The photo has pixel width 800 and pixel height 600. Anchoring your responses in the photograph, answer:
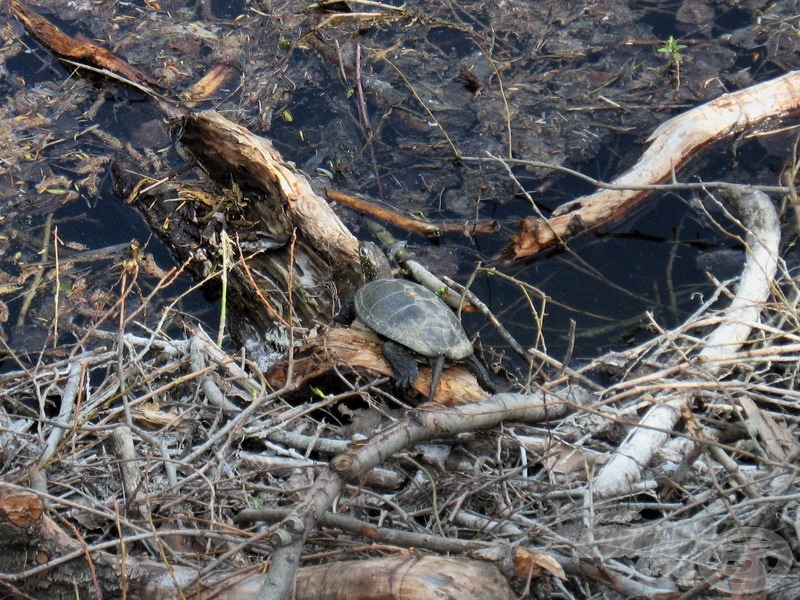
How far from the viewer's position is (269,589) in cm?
231

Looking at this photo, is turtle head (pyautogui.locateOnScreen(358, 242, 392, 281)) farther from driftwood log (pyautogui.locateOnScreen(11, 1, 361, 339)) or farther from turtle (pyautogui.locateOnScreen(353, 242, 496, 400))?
turtle (pyautogui.locateOnScreen(353, 242, 496, 400))

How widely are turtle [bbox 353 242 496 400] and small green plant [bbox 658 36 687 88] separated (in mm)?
3339

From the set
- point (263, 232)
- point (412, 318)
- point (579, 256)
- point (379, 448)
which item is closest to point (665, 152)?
point (579, 256)

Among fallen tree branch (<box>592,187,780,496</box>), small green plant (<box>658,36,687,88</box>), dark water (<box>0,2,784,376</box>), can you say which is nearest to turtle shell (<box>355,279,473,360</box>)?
dark water (<box>0,2,784,376</box>)

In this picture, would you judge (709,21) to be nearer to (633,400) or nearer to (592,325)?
(592,325)

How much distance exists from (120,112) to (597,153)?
3.70m

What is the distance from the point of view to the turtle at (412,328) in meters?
4.32

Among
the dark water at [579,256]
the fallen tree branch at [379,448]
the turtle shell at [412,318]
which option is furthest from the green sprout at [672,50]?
the fallen tree branch at [379,448]

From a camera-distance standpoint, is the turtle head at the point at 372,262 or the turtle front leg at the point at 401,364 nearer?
the turtle front leg at the point at 401,364

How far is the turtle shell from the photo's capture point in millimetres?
4332

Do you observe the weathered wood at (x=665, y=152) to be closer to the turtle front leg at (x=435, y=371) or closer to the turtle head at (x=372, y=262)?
the turtle head at (x=372, y=262)

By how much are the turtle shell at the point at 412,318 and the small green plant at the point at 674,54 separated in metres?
3.35

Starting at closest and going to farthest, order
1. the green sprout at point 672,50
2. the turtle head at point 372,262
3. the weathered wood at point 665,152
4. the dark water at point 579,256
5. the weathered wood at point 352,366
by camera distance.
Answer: the weathered wood at point 352,366, the turtle head at point 372,262, the dark water at point 579,256, the weathered wood at point 665,152, the green sprout at point 672,50

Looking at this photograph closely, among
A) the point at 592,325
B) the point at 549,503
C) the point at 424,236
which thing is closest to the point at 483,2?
the point at 424,236
